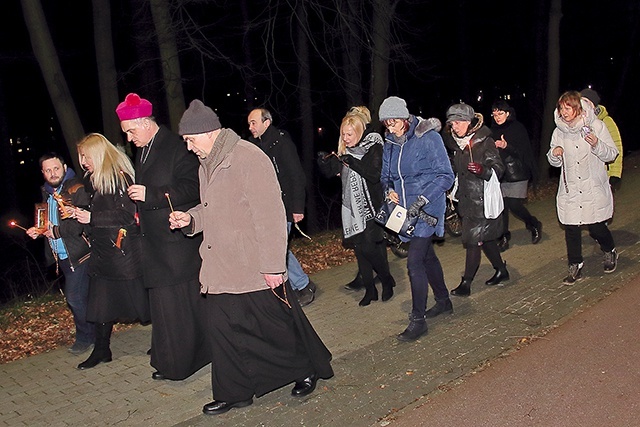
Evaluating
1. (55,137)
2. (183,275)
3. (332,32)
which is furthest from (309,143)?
(183,275)

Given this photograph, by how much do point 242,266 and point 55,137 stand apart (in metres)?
32.1

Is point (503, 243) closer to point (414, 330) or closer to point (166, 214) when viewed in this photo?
point (414, 330)

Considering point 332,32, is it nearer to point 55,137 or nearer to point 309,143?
point 309,143

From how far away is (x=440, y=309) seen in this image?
24.3ft

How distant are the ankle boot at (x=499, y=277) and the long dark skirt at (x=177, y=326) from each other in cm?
359

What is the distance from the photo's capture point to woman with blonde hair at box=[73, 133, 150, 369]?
646 cm

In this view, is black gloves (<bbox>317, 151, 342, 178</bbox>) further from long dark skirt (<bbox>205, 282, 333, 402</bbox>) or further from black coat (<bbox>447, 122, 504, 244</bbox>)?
long dark skirt (<bbox>205, 282, 333, 402</bbox>)

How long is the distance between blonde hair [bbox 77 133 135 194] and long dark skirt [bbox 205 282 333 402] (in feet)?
5.39

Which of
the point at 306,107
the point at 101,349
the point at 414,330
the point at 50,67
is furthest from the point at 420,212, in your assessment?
the point at 306,107

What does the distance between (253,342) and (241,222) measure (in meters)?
0.90

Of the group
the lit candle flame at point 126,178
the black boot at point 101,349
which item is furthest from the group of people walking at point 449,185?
the black boot at point 101,349

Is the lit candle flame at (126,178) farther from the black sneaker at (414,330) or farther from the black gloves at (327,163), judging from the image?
the black sneaker at (414,330)

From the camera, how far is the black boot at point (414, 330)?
676 cm

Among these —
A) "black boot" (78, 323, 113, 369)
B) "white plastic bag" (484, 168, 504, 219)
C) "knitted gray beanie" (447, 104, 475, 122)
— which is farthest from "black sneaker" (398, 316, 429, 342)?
"black boot" (78, 323, 113, 369)
